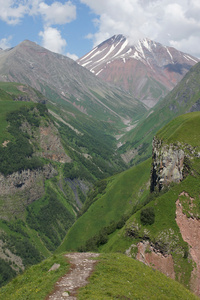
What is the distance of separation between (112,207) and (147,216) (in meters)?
81.0

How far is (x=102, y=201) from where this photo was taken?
154 m

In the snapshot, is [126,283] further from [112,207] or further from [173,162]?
[112,207]

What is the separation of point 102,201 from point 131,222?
85419 mm

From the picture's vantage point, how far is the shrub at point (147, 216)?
215 ft

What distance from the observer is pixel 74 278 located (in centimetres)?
3219

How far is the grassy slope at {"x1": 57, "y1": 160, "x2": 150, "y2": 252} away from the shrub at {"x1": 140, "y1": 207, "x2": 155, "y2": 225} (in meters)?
66.0

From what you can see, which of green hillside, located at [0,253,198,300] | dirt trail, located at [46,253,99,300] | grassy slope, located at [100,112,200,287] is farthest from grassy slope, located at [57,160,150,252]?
green hillside, located at [0,253,198,300]

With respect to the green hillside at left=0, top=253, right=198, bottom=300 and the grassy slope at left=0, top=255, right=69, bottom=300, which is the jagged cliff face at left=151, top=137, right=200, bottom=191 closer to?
the green hillside at left=0, top=253, right=198, bottom=300

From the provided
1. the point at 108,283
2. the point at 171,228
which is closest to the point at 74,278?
the point at 108,283

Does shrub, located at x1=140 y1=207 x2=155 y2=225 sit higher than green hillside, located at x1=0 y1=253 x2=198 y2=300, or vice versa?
green hillside, located at x1=0 y1=253 x2=198 y2=300

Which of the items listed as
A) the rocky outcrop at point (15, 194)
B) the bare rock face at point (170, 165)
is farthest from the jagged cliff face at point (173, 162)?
the rocky outcrop at point (15, 194)

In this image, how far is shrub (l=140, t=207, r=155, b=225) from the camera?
6550 centimetres

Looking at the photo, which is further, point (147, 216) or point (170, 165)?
point (170, 165)

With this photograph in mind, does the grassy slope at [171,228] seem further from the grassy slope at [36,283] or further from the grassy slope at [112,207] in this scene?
the grassy slope at [112,207]
